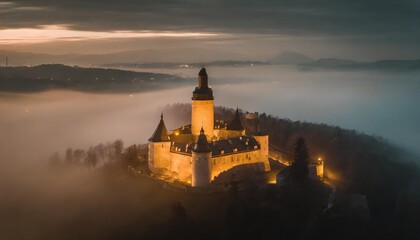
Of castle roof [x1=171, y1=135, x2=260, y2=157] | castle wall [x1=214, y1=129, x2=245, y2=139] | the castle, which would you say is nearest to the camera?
the castle

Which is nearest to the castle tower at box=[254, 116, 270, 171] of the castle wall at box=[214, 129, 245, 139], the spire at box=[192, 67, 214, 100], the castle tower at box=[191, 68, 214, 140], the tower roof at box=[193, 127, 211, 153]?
the castle wall at box=[214, 129, 245, 139]

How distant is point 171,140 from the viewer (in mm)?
42000

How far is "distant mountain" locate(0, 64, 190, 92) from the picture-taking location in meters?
50.7

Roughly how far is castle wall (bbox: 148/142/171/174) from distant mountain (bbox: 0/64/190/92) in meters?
17.1

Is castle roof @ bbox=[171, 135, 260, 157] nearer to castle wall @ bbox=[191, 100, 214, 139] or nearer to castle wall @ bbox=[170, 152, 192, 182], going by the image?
castle wall @ bbox=[170, 152, 192, 182]

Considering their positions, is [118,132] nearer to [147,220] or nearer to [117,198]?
[117,198]

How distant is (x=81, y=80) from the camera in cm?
6588

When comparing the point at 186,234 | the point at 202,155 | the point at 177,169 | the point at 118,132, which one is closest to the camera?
the point at 186,234

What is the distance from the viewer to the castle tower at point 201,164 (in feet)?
123

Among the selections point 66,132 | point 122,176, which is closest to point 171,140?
point 122,176

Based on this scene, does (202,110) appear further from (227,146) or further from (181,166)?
(181,166)

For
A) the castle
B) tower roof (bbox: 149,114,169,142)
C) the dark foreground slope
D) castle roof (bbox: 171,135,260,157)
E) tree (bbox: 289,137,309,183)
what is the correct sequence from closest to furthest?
1. the dark foreground slope
2. tree (bbox: 289,137,309,183)
3. the castle
4. castle roof (bbox: 171,135,260,157)
5. tower roof (bbox: 149,114,169,142)

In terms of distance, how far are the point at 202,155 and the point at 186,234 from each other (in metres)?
5.82

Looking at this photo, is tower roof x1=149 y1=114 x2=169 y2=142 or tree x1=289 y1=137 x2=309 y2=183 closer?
tree x1=289 y1=137 x2=309 y2=183
